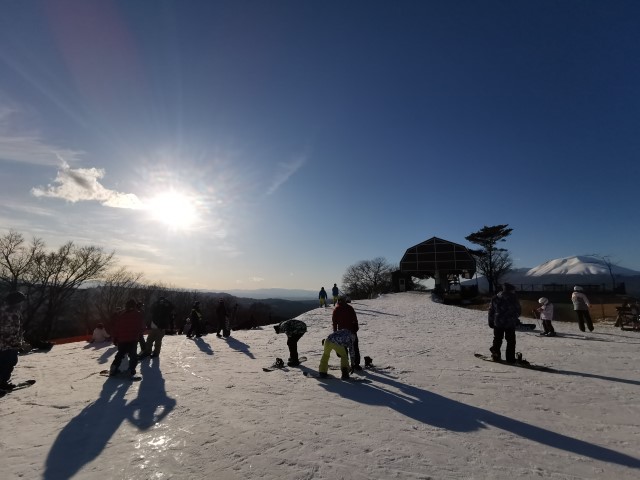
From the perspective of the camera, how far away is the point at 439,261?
157 feet

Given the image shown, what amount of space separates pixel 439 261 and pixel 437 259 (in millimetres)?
391

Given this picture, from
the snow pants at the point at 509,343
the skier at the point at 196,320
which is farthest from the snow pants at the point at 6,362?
the snow pants at the point at 509,343

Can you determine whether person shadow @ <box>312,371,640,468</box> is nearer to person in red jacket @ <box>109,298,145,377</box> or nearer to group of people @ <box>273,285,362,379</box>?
group of people @ <box>273,285,362,379</box>

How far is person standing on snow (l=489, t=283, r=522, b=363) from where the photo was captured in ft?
29.2

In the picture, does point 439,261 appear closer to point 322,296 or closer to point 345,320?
point 322,296

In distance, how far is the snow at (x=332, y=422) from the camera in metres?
3.71

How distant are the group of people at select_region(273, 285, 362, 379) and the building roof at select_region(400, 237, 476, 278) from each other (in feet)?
135

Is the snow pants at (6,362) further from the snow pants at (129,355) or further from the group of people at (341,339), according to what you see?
the group of people at (341,339)

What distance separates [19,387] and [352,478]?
830cm

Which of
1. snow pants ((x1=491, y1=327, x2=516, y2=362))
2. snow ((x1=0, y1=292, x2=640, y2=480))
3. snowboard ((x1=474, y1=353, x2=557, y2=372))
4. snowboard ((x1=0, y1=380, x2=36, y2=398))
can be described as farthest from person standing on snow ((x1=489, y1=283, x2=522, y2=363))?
snowboard ((x1=0, y1=380, x2=36, y2=398))

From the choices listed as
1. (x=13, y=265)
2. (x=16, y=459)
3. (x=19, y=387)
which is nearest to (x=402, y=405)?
(x=16, y=459)

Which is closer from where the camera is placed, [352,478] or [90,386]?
[352,478]

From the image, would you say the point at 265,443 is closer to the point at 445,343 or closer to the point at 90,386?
the point at 90,386

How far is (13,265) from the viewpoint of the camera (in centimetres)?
3550
